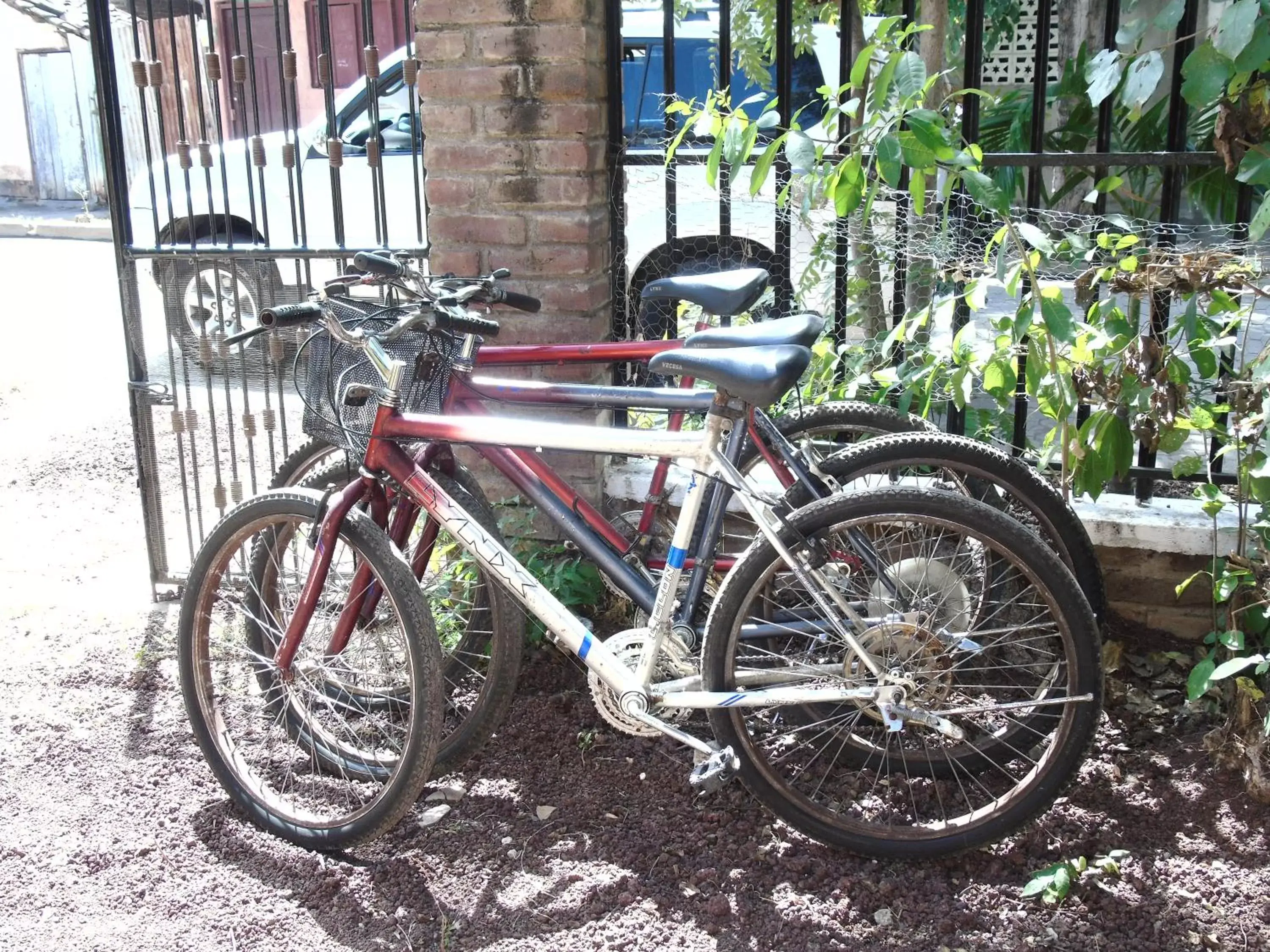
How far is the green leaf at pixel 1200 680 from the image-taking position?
8.77 feet

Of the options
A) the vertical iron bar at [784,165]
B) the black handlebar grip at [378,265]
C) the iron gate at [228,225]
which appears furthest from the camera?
the iron gate at [228,225]

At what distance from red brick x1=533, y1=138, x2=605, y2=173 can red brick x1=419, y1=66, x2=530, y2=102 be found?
0.16m

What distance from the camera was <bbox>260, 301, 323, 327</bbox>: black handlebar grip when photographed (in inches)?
97.8

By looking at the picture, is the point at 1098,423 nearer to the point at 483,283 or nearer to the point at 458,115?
the point at 483,283

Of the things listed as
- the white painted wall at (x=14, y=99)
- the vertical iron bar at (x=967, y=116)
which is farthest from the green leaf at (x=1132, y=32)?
the white painted wall at (x=14, y=99)

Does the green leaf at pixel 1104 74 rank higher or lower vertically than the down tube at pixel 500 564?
higher

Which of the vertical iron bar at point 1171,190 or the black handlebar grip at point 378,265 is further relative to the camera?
the vertical iron bar at point 1171,190

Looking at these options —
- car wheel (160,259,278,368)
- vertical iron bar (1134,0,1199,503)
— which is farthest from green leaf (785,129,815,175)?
car wheel (160,259,278,368)

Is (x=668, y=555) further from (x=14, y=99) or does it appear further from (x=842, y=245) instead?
(x=14, y=99)

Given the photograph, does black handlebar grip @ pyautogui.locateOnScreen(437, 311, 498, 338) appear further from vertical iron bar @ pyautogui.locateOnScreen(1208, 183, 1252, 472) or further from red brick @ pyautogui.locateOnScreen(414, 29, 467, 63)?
vertical iron bar @ pyautogui.locateOnScreen(1208, 183, 1252, 472)

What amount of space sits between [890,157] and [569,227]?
105 centimetres

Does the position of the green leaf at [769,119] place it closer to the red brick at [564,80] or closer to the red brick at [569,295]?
the red brick at [564,80]

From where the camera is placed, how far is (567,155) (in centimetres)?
331

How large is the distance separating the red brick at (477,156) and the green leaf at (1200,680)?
222 centimetres
